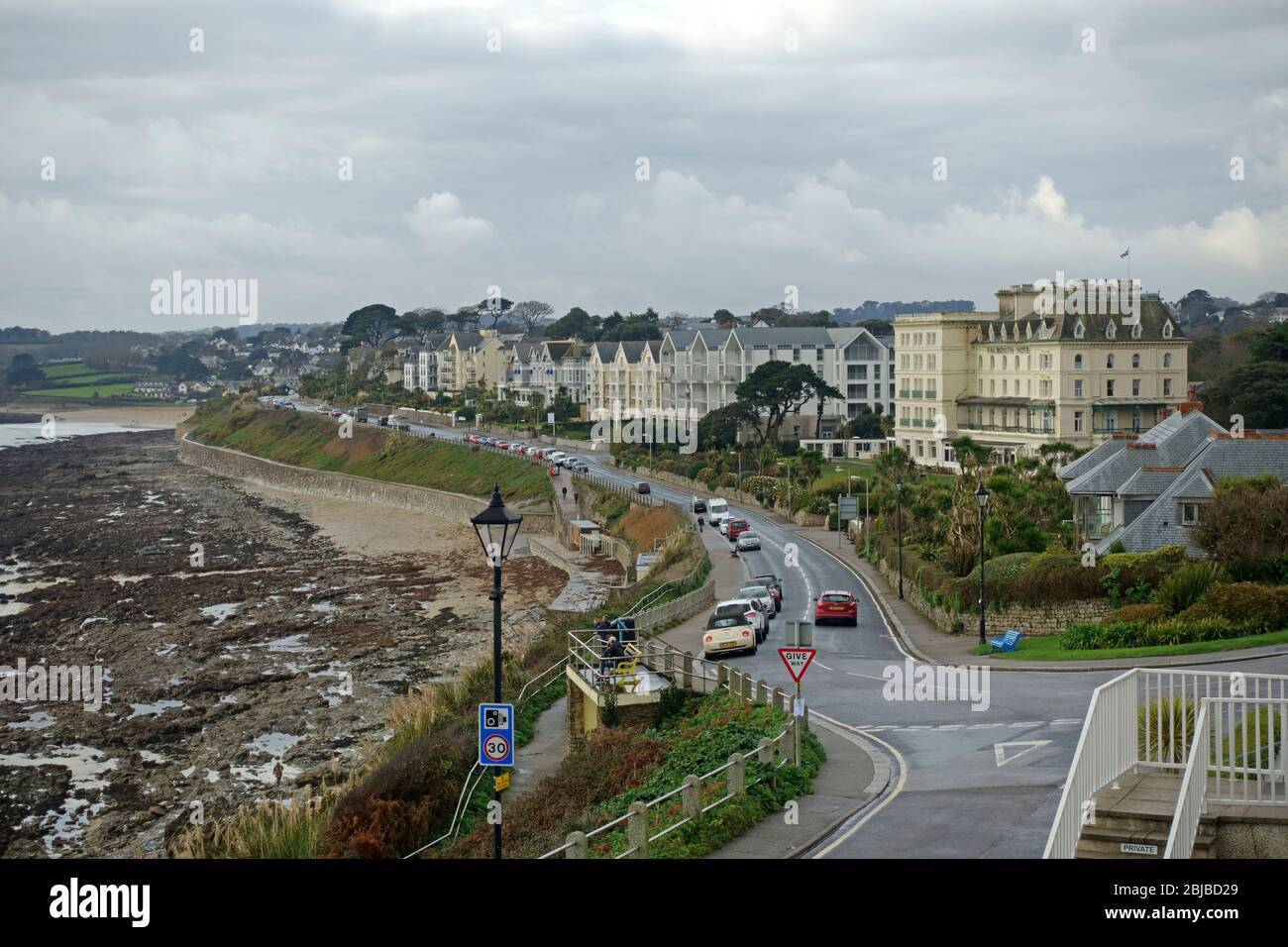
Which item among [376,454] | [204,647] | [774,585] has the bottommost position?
[204,647]

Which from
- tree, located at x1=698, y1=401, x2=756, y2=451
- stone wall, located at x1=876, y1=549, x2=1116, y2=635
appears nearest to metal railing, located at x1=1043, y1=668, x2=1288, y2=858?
stone wall, located at x1=876, y1=549, x2=1116, y2=635

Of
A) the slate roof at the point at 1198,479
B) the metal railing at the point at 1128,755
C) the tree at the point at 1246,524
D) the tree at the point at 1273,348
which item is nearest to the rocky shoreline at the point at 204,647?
the slate roof at the point at 1198,479

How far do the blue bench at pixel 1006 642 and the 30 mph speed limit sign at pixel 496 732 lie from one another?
76.1 feet

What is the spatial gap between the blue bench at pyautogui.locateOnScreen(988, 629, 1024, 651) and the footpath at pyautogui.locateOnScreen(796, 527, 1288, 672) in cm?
58

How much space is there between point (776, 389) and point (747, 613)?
66.2m

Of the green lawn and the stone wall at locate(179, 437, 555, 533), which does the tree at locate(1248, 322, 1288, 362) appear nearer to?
the stone wall at locate(179, 437, 555, 533)

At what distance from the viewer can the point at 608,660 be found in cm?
2752

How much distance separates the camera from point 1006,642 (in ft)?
120

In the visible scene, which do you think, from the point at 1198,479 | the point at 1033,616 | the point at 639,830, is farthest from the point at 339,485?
the point at 639,830

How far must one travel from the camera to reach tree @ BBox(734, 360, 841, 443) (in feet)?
344

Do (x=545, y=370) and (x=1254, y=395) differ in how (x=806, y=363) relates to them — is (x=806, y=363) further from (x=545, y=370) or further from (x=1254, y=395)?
(x=545, y=370)

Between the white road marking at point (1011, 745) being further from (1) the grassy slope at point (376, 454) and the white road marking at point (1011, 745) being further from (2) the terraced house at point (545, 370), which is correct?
(2) the terraced house at point (545, 370)
